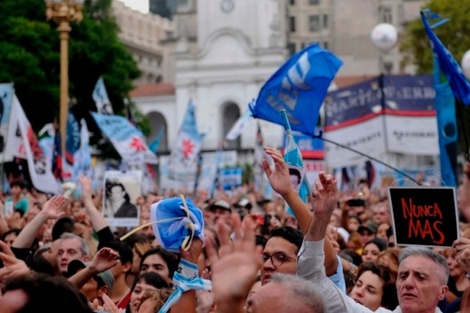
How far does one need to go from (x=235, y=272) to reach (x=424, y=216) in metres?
3.95

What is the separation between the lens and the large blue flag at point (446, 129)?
1351 centimetres

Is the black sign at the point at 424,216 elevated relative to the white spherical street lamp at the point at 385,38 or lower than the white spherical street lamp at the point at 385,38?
lower

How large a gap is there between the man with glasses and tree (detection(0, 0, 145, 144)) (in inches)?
1582

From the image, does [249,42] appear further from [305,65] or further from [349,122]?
[305,65]

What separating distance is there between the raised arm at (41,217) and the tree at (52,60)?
38.2m

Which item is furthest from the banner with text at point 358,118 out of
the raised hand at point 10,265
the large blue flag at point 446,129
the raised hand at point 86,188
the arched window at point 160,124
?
the arched window at point 160,124

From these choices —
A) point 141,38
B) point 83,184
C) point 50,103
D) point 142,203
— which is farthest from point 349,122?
point 141,38

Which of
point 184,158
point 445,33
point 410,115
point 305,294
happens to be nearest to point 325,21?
point 445,33

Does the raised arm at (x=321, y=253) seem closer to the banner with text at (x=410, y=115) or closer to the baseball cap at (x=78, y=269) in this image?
the baseball cap at (x=78, y=269)

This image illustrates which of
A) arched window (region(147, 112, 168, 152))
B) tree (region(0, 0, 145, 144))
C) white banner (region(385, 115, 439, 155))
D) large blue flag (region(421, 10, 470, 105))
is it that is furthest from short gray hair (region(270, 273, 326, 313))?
arched window (region(147, 112, 168, 152))

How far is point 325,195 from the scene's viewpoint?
5465mm

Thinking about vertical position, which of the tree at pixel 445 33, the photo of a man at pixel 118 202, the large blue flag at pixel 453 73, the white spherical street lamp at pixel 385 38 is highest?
the tree at pixel 445 33

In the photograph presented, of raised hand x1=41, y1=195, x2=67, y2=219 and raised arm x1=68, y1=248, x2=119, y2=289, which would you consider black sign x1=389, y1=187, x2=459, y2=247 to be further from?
raised arm x1=68, y1=248, x2=119, y2=289

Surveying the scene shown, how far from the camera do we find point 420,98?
63.3 feet
